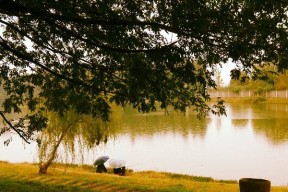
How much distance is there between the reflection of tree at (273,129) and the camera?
29.1 m

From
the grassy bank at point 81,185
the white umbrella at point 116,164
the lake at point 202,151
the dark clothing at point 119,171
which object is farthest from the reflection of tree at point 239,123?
the grassy bank at point 81,185

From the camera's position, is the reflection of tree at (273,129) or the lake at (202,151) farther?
the reflection of tree at (273,129)

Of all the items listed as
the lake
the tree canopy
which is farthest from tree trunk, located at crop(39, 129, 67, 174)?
the tree canopy

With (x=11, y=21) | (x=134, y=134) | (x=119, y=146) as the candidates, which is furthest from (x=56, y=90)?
(x=134, y=134)

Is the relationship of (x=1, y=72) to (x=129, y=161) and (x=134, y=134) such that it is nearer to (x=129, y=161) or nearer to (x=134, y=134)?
(x=129, y=161)

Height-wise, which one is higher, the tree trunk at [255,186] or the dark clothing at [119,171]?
the tree trunk at [255,186]

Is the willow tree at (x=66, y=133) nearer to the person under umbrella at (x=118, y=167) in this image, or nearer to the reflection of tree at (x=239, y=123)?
the person under umbrella at (x=118, y=167)

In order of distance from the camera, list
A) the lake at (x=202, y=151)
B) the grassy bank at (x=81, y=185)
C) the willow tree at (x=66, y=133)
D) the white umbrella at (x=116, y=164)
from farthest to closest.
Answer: the lake at (x=202, y=151) < the white umbrella at (x=116, y=164) < the willow tree at (x=66, y=133) < the grassy bank at (x=81, y=185)

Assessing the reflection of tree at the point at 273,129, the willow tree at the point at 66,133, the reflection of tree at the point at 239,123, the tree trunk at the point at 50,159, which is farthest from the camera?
the reflection of tree at the point at 239,123

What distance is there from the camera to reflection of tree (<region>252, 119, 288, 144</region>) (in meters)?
29.1

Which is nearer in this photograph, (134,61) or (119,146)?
(134,61)

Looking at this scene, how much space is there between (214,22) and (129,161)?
1759 cm

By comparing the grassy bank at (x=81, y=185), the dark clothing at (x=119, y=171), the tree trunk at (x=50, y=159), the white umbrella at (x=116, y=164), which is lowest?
the dark clothing at (x=119, y=171)

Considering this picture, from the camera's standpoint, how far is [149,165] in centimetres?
2189
